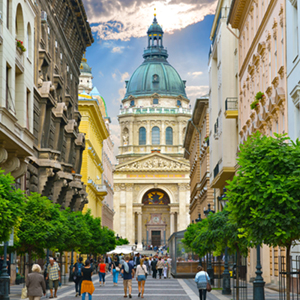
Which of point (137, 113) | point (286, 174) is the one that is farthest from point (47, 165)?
point (137, 113)

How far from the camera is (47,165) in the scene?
108ft

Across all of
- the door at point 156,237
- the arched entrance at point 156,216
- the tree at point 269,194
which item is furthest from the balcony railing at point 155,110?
the tree at point 269,194

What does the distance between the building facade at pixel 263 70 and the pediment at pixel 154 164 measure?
9430 centimetres

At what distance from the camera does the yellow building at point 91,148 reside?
62719mm

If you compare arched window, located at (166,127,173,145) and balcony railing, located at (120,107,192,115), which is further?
balcony railing, located at (120,107,192,115)

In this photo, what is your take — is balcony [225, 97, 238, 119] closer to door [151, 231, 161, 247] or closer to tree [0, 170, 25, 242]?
tree [0, 170, 25, 242]

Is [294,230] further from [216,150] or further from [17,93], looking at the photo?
[216,150]

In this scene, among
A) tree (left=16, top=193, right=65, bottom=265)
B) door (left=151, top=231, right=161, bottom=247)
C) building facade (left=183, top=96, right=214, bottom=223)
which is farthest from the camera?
door (left=151, top=231, right=161, bottom=247)

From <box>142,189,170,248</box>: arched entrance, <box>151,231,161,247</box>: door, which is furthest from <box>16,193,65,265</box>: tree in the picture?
<box>151,231,161,247</box>: door

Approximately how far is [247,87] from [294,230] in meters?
20.9

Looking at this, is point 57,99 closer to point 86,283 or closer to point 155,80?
point 86,283

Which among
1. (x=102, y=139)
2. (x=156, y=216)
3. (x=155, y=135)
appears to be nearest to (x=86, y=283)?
(x=102, y=139)

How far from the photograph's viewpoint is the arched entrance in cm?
13600

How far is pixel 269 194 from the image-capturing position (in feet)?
46.1
